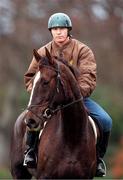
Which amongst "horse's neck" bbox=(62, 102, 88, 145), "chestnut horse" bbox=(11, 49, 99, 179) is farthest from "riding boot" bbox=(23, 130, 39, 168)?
"horse's neck" bbox=(62, 102, 88, 145)

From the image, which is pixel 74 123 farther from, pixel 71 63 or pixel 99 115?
pixel 71 63

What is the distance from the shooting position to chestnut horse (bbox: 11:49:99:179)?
11.1 meters

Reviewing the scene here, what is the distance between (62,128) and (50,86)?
1.00 meters

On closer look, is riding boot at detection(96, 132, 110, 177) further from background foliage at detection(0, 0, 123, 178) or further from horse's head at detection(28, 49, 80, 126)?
background foliage at detection(0, 0, 123, 178)

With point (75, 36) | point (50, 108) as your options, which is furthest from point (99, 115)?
point (75, 36)

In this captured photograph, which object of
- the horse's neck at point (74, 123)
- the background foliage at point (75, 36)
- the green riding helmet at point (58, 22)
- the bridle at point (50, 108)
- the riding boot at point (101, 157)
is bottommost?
the riding boot at point (101, 157)

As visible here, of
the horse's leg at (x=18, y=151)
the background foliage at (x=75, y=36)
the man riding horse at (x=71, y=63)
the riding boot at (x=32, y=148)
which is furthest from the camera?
the background foliage at (x=75, y=36)

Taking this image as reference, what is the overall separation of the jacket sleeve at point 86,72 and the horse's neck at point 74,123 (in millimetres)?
382

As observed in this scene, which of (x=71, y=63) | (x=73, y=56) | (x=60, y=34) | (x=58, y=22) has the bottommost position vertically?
(x=71, y=63)

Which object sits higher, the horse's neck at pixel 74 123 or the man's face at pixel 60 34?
the man's face at pixel 60 34

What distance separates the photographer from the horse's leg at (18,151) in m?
13.6

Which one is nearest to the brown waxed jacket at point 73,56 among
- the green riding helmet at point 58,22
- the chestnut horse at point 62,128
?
the green riding helmet at point 58,22

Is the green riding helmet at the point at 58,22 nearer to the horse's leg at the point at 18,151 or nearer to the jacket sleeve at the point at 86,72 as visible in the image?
the jacket sleeve at the point at 86,72

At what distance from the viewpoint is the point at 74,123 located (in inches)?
463
